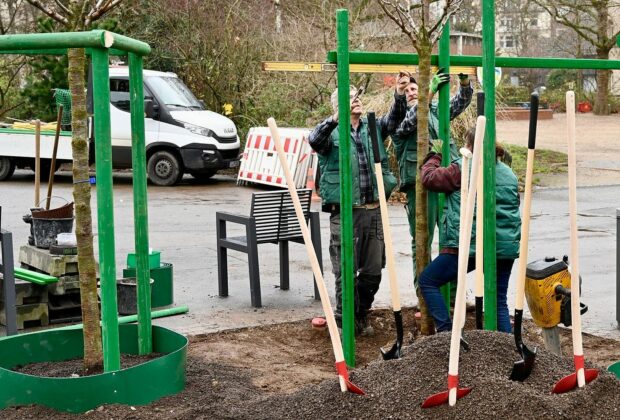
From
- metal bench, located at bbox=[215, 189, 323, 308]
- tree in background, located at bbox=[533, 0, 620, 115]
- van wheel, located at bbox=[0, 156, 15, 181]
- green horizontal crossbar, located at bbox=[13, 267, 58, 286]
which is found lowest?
green horizontal crossbar, located at bbox=[13, 267, 58, 286]

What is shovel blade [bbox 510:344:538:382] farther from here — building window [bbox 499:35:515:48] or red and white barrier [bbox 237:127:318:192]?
building window [bbox 499:35:515:48]

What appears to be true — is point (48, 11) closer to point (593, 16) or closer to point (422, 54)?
point (422, 54)

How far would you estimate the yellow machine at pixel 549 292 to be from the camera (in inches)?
212

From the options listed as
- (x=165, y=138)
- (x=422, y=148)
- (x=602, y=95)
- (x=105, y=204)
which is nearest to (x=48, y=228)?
(x=105, y=204)

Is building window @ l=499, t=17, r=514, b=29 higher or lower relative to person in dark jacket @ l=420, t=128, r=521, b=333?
higher

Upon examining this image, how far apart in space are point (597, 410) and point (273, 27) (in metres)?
21.2

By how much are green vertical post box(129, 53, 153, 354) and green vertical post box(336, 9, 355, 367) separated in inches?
44.8

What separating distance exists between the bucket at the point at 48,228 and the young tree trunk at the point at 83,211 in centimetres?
305

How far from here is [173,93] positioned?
19.2 metres

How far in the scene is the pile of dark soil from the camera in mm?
4117

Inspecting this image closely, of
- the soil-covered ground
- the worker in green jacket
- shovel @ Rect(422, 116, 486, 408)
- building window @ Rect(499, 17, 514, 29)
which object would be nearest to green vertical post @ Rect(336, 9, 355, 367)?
the soil-covered ground

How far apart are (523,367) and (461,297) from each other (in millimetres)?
594

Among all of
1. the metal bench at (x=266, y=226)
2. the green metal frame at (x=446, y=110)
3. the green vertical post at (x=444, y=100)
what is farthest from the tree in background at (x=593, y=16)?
the green vertical post at (x=444, y=100)

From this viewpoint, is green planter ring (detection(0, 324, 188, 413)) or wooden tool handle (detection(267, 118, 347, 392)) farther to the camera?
green planter ring (detection(0, 324, 188, 413))
